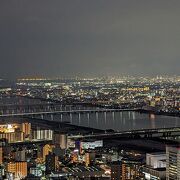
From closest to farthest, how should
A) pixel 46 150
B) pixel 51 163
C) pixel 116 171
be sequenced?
1. pixel 116 171
2. pixel 51 163
3. pixel 46 150

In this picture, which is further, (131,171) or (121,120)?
(121,120)

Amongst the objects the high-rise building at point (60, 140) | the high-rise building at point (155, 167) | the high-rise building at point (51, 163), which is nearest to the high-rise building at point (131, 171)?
the high-rise building at point (155, 167)

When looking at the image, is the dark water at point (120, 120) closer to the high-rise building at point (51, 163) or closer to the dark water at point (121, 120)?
the dark water at point (121, 120)

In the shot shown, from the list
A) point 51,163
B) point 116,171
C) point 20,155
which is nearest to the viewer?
point 116,171

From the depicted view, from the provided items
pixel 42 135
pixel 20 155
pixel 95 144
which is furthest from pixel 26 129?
pixel 20 155

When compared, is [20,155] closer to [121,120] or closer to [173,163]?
[173,163]

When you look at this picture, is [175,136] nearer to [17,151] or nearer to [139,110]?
[17,151]

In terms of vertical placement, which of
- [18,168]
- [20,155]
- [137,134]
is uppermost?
[137,134]
